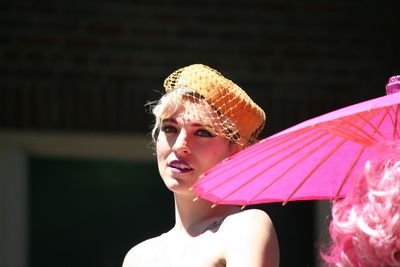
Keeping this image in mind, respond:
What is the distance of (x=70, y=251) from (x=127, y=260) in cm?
289

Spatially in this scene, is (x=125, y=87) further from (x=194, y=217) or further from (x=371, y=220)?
(x=371, y=220)

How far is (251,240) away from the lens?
113 inches

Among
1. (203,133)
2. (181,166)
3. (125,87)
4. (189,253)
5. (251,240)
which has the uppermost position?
(203,133)

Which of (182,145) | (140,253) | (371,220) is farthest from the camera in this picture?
(140,253)

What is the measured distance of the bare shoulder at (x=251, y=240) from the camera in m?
2.84

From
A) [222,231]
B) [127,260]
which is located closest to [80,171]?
[127,260]

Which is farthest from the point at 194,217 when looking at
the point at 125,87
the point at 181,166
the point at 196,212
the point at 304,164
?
the point at 125,87

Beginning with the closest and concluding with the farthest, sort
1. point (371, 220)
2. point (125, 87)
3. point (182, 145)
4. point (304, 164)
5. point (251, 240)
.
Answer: point (371, 220) < point (251, 240) < point (304, 164) < point (182, 145) < point (125, 87)

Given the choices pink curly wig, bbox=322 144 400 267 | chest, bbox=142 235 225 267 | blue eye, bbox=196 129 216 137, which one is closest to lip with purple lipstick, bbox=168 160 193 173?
blue eye, bbox=196 129 216 137

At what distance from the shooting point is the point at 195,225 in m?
3.18

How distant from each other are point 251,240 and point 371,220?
607mm

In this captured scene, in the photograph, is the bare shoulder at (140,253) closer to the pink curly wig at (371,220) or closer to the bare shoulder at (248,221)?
the bare shoulder at (248,221)

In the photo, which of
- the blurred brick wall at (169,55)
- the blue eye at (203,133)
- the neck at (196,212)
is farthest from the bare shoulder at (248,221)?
the blurred brick wall at (169,55)

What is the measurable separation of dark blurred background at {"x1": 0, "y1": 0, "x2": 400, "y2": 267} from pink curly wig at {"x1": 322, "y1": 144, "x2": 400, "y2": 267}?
3469 mm
